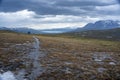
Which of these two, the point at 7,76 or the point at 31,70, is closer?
the point at 7,76

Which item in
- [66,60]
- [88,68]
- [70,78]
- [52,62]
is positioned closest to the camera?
[70,78]

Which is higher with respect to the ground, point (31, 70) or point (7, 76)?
point (31, 70)

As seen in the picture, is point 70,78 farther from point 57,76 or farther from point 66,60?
point 66,60

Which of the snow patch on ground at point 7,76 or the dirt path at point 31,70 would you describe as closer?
the snow patch on ground at point 7,76

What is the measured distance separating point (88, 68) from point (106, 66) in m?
4.23

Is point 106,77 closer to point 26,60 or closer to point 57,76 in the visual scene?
point 57,76

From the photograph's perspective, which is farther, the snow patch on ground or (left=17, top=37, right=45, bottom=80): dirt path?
(left=17, top=37, right=45, bottom=80): dirt path

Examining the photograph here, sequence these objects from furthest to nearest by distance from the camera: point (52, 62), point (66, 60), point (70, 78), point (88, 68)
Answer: point (66, 60)
point (52, 62)
point (88, 68)
point (70, 78)

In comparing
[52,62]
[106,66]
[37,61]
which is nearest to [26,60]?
[37,61]

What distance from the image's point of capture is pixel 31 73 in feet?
130

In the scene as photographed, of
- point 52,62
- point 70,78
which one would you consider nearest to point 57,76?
point 70,78

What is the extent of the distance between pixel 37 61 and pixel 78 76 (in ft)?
43.5

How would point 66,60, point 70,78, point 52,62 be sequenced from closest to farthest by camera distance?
1. point 70,78
2. point 52,62
3. point 66,60

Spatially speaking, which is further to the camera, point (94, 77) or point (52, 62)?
point (52, 62)
